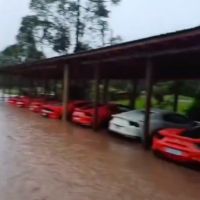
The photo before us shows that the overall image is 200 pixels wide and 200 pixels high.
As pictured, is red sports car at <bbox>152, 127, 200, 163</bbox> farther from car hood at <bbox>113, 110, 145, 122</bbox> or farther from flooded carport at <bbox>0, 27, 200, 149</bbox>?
car hood at <bbox>113, 110, 145, 122</bbox>

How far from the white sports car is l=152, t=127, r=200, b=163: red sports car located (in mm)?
2392

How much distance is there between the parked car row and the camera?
10.1 m

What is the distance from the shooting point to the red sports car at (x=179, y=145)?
980 cm

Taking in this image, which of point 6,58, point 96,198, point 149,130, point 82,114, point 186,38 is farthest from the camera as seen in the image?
point 6,58

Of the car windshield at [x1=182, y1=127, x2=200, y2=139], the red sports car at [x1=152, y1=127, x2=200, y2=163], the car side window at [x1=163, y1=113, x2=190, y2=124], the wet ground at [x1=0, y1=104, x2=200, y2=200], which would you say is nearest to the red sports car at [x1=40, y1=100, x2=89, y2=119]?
the wet ground at [x1=0, y1=104, x2=200, y2=200]

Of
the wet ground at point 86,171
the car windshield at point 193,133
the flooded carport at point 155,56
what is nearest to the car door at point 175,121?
the wet ground at point 86,171

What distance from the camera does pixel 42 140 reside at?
539 inches

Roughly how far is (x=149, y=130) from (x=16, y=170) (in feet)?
17.6

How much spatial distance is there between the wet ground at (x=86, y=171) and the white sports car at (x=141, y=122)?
1.23 ft

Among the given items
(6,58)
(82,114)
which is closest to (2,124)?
(82,114)

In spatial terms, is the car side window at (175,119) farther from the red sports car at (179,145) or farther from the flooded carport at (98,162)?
the red sports car at (179,145)

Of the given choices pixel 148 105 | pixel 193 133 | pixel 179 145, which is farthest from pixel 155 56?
pixel 179 145

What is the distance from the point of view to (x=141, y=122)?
1393 centimetres

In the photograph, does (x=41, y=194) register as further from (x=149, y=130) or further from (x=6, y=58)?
(x=6, y=58)
